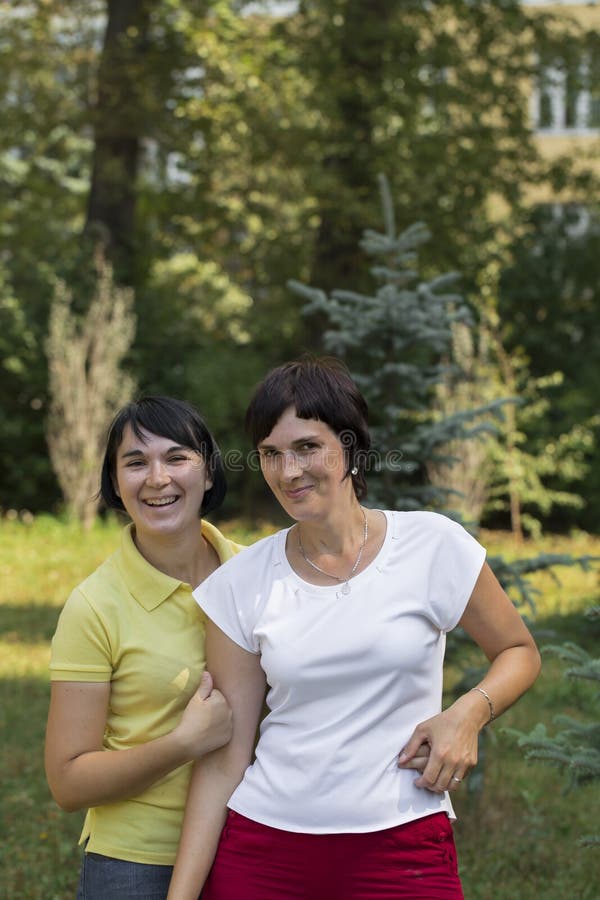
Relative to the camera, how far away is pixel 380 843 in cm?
227

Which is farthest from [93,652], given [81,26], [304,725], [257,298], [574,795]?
[81,26]

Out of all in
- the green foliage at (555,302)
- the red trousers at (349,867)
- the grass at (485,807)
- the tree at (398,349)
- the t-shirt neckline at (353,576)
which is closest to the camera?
the red trousers at (349,867)

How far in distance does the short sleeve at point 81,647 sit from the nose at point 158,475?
0.31 m

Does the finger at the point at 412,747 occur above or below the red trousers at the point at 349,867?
above

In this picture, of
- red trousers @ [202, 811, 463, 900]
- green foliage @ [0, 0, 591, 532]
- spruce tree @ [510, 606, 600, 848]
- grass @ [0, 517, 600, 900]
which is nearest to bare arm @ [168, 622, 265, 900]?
red trousers @ [202, 811, 463, 900]

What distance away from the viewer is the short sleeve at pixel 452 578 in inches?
92.4

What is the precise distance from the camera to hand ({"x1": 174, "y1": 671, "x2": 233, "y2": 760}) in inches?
93.1

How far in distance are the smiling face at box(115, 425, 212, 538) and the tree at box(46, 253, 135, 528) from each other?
9.74 metres

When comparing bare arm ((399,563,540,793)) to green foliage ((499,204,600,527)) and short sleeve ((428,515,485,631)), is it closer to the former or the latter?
short sleeve ((428,515,485,631))

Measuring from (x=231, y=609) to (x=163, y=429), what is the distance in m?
0.46

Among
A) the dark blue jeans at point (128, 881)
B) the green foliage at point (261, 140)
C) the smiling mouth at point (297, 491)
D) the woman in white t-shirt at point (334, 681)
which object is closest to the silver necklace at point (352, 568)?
the woman in white t-shirt at point (334, 681)

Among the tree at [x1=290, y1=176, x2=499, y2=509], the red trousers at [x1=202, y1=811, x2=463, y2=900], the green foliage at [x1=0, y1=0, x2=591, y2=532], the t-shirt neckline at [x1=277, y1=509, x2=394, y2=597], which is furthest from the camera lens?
the green foliage at [x1=0, y1=0, x2=591, y2=532]

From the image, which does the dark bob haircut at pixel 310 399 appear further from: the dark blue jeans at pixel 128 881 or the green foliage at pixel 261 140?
the green foliage at pixel 261 140

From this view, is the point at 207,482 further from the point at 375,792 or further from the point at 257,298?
the point at 257,298
